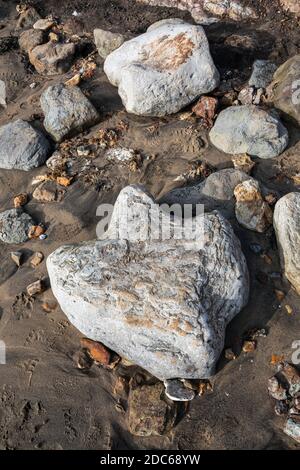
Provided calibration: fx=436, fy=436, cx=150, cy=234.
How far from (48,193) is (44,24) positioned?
3.85m

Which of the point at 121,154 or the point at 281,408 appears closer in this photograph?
the point at 281,408

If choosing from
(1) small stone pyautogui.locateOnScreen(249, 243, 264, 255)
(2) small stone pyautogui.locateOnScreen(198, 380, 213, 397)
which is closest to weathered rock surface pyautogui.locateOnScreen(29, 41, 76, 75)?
(1) small stone pyautogui.locateOnScreen(249, 243, 264, 255)

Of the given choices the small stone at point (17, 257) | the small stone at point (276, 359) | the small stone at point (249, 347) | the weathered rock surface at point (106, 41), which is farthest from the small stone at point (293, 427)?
the weathered rock surface at point (106, 41)

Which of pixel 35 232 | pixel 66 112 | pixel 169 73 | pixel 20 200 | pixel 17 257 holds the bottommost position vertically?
pixel 17 257

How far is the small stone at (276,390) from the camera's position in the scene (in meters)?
4.08

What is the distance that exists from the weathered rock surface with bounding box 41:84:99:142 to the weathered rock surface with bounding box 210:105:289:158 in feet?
6.20

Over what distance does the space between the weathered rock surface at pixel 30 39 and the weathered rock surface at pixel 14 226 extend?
3590 mm

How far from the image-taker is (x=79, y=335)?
14.9ft

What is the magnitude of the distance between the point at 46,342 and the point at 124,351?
89cm

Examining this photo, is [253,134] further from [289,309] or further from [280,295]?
[289,309]

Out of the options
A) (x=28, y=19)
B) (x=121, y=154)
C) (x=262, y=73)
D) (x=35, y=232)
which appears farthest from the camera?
(x=28, y=19)

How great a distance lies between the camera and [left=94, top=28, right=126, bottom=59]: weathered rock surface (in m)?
7.00

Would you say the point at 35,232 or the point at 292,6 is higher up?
the point at 292,6

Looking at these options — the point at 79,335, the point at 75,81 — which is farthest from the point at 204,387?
the point at 75,81
